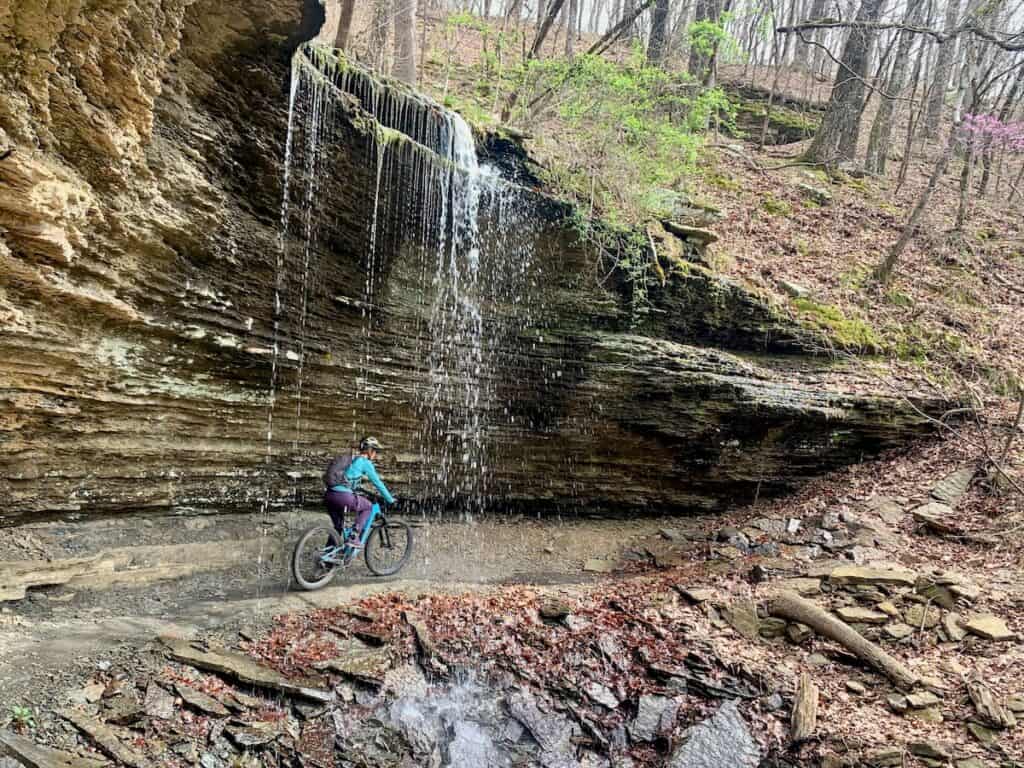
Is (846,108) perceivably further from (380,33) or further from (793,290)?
(380,33)

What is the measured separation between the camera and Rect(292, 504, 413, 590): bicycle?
22.5 feet

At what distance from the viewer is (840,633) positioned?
568 centimetres

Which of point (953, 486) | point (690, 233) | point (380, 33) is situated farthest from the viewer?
point (380, 33)

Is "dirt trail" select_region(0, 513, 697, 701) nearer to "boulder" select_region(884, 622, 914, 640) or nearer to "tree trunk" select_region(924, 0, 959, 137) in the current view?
"boulder" select_region(884, 622, 914, 640)

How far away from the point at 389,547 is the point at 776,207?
12123mm

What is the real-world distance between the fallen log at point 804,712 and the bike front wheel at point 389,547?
486 centimetres

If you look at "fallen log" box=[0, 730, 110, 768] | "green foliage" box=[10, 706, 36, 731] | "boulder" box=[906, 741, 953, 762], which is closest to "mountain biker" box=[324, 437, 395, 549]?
"green foliage" box=[10, 706, 36, 731]

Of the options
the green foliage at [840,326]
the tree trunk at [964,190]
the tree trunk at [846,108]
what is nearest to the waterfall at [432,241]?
the green foliage at [840,326]

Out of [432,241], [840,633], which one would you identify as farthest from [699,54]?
[840,633]

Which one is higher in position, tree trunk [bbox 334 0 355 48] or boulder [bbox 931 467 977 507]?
tree trunk [bbox 334 0 355 48]

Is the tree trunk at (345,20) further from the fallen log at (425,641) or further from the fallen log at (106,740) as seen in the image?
the fallen log at (106,740)

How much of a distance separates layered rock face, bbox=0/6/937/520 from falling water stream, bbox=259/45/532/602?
0.04 meters

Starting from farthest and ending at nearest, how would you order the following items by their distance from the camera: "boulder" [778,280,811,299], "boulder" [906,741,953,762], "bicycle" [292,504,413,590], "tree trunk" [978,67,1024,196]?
1. "tree trunk" [978,67,1024,196]
2. "boulder" [778,280,811,299]
3. "bicycle" [292,504,413,590]
4. "boulder" [906,741,953,762]

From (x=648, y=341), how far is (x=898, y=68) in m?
14.6
